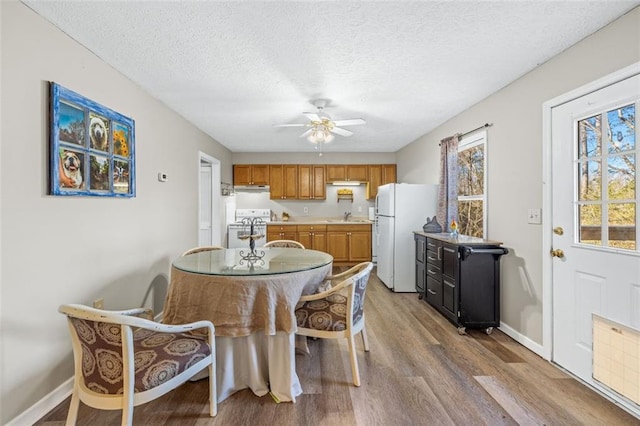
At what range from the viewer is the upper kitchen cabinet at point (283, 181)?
6.18 metres

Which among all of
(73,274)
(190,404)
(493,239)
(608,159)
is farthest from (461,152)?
(73,274)

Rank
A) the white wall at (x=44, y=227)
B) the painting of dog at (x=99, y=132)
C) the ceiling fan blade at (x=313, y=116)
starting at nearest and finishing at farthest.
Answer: the white wall at (x=44, y=227)
the painting of dog at (x=99, y=132)
the ceiling fan blade at (x=313, y=116)

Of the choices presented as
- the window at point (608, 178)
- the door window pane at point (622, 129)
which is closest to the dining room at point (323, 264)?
the window at point (608, 178)

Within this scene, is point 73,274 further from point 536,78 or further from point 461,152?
point 461,152

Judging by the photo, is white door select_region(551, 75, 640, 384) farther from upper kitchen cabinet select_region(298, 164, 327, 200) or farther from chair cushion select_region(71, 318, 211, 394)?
upper kitchen cabinet select_region(298, 164, 327, 200)

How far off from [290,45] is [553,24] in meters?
1.69

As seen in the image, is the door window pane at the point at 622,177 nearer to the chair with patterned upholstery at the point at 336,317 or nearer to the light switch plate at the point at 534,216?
the light switch plate at the point at 534,216

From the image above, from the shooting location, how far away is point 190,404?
1862 millimetres

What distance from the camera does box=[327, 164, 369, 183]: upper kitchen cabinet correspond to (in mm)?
6230

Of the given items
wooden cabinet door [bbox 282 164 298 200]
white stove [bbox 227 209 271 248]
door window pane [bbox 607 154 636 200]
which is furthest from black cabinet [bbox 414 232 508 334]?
wooden cabinet door [bbox 282 164 298 200]

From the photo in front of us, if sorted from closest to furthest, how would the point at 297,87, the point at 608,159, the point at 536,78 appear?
the point at 608,159 < the point at 536,78 < the point at 297,87

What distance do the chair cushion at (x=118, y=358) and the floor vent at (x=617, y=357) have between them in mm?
2528

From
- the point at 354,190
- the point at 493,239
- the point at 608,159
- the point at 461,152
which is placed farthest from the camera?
the point at 354,190

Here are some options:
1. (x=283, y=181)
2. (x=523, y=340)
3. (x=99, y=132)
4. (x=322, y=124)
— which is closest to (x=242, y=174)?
(x=283, y=181)
